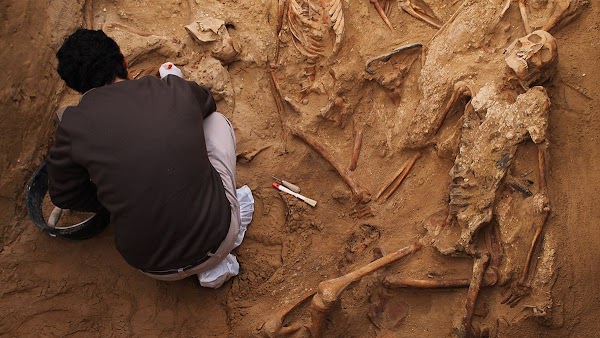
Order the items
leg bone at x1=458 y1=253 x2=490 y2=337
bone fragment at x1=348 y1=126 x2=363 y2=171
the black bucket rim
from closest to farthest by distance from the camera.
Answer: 1. leg bone at x1=458 y1=253 x2=490 y2=337
2. the black bucket rim
3. bone fragment at x1=348 y1=126 x2=363 y2=171

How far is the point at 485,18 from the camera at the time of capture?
325 centimetres

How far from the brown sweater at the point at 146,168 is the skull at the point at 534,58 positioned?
173cm

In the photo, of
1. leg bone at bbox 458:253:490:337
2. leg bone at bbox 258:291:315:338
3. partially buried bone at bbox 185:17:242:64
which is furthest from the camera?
partially buried bone at bbox 185:17:242:64

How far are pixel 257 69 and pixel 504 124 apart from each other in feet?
6.19

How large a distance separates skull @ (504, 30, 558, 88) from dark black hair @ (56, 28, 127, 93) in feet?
6.96

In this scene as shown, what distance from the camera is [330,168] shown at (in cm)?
378

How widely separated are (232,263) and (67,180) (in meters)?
1.16

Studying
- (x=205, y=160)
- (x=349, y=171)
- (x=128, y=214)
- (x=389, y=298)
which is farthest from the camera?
(x=349, y=171)

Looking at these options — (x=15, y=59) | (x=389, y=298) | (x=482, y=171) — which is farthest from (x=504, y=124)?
(x=15, y=59)

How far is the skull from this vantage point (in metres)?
2.77

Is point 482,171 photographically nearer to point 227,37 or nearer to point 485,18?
point 485,18

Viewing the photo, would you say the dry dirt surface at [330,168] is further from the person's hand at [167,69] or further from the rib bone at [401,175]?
the person's hand at [167,69]

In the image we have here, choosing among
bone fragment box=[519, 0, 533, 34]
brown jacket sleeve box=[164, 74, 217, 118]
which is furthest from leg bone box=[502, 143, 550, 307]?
brown jacket sleeve box=[164, 74, 217, 118]

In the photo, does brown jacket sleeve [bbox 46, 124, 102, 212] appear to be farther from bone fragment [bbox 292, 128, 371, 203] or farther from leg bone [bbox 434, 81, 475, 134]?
leg bone [bbox 434, 81, 475, 134]
